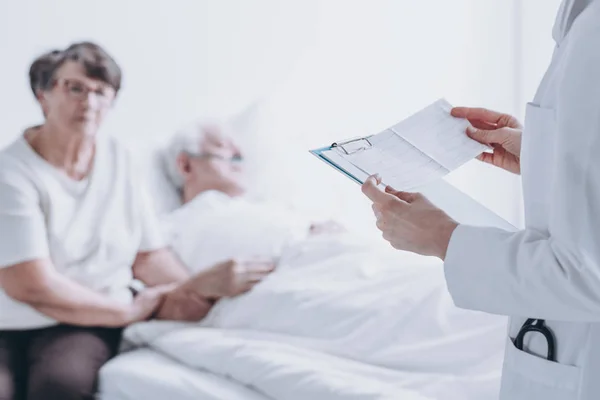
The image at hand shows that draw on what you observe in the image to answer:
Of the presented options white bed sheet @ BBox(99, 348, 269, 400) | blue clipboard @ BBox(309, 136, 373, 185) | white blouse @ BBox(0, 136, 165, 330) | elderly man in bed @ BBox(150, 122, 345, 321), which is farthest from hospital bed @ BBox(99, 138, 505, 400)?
blue clipboard @ BBox(309, 136, 373, 185)

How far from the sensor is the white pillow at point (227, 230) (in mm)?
2020

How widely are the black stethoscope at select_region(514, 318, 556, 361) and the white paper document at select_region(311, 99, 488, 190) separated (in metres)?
0.24

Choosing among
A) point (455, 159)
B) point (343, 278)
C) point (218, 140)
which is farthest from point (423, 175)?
point (218, 140)

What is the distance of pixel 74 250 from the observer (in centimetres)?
187

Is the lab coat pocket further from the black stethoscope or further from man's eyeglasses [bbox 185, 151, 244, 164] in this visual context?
man's eyeglasses [bbox 185, 151, 244, 164]

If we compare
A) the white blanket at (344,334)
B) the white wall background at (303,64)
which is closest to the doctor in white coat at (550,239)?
the white blanket at (344,334)

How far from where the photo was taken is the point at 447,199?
134 centimetres

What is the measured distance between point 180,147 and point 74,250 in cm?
61

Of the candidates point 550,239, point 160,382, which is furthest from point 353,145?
point 160,382

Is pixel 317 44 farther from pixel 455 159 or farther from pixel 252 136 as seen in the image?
pixel 455 159

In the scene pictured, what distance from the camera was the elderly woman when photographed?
1754mm

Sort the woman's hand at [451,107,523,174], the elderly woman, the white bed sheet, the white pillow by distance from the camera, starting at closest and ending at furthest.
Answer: the woman's hand at [451,107,523,174]
the white bed sheet
the elderly woman
the white pillow

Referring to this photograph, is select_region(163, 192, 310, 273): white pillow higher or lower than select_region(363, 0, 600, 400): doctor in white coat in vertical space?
lower

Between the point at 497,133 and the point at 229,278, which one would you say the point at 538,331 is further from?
the point at 229,278
